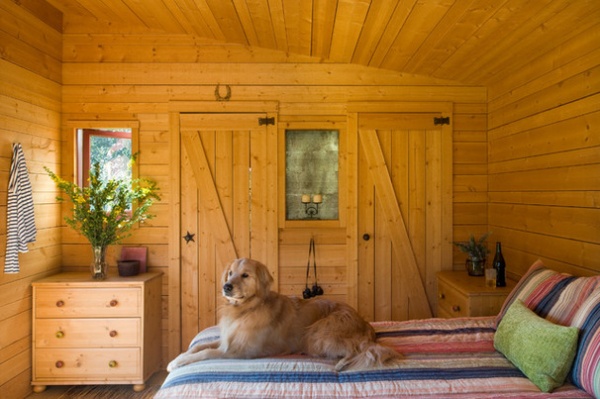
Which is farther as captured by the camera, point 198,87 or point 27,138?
point 198,87

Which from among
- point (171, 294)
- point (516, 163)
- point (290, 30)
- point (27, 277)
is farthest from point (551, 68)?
point (27, 277)

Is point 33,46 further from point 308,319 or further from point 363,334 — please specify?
point 363,334

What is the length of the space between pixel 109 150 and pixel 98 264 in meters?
1.08

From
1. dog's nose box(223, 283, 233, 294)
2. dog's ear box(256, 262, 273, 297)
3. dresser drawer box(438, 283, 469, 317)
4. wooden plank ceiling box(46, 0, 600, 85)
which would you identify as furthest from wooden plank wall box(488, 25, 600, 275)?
dog's nose box(223, 283, 233, 294)

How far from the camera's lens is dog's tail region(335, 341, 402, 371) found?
68.6 inches

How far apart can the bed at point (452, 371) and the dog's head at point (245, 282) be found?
0.31 meters

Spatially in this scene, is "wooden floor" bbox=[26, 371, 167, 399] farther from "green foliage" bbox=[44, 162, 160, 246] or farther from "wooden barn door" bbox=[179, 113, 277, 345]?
"green foliage" bbox=[44, 162, 160, 246]

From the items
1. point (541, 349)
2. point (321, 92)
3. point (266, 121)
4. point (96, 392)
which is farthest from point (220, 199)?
point (541, 349)

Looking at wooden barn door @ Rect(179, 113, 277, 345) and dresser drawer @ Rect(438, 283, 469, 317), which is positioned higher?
wooden barn door @ Rect(179, 113, 277, 345)

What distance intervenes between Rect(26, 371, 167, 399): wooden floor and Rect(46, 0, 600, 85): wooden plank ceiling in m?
2.79

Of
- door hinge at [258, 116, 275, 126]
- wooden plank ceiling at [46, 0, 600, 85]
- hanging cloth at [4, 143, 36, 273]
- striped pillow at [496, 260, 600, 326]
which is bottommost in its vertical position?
striped pillow at [496, 260, 600, 326]

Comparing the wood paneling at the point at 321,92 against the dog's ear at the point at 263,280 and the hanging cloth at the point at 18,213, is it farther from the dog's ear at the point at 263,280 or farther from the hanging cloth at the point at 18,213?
the dog's ear at the point at 263,280

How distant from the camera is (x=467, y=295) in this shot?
8.91ft

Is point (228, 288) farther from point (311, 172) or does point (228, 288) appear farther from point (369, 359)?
point (311, 172)
